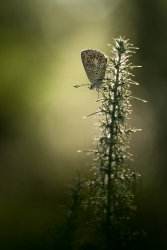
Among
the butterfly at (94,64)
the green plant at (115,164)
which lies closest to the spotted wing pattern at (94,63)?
the butterfly at (94,64)

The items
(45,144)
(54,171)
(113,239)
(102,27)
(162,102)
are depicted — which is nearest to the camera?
(113,239)

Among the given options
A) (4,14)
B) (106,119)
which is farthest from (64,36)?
(106,119)

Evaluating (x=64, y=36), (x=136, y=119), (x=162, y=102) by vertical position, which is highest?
(x=64, y=36)

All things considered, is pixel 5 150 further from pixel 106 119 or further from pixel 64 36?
pixel 106 119

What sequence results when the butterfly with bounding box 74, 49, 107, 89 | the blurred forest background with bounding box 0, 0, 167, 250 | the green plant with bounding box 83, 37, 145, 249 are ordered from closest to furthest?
1. the green plant with bounding box 83, 37, 145, 249
2. the butterfly with bounding box 74, 49, 107, 89
3. the blurred forest background with bounding box 0, 0, 167, 250

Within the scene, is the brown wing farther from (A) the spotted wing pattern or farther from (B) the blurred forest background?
(B) the blurred forest background

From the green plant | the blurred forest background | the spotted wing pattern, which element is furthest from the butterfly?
the blurred forest background
